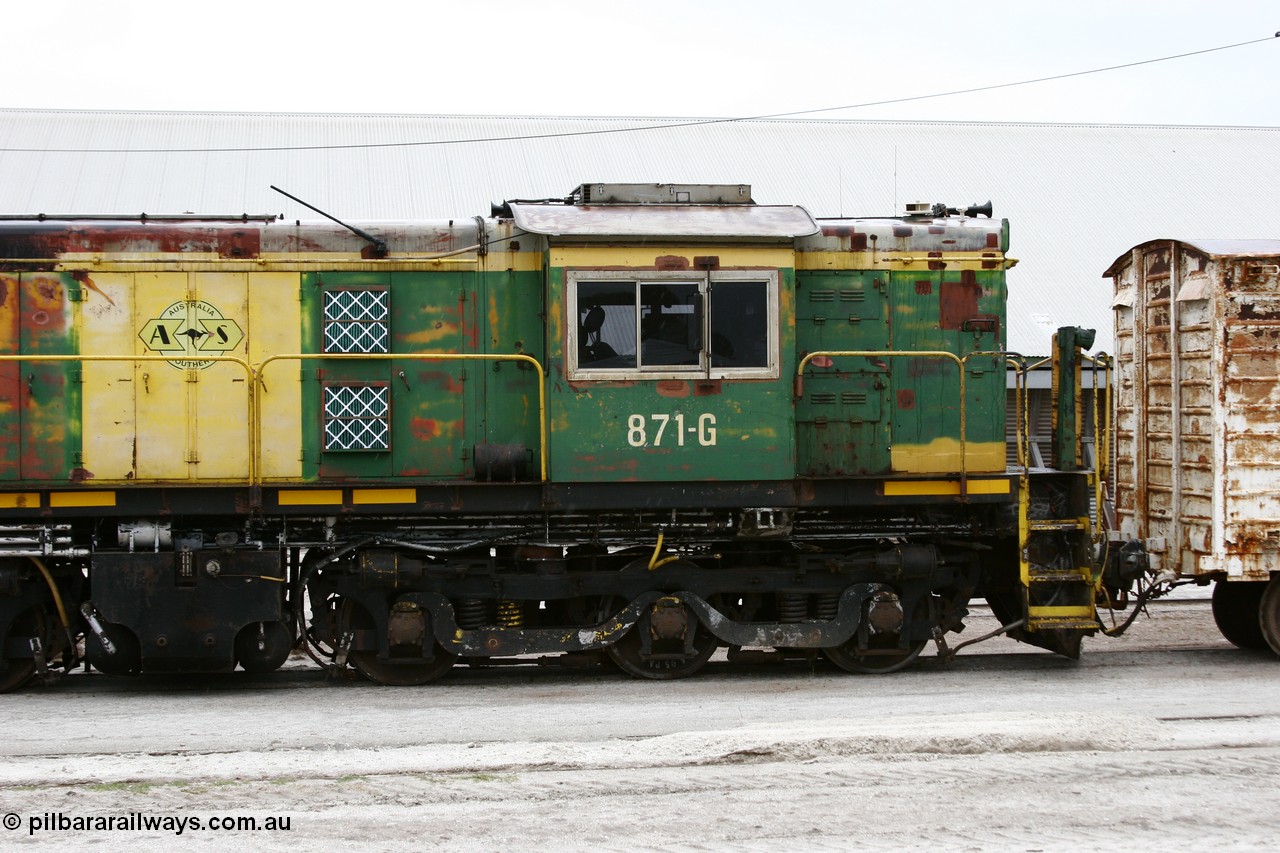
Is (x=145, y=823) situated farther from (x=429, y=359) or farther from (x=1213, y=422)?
(x=1213, y=422)

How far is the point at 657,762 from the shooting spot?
7414 mm

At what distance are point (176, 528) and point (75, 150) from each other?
17.0 metres

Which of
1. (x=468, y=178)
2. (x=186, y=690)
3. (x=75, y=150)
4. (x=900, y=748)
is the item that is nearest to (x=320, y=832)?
(x=900, y=748)

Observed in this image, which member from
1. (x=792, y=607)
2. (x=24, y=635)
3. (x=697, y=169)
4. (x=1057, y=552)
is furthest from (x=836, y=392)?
(x=697, y=169)

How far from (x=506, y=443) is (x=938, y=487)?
11.6ft

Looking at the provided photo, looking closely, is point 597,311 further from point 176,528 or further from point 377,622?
point 176,528

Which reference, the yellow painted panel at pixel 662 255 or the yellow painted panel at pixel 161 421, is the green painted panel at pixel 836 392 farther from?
the yellow painted panel at pixel 161 421

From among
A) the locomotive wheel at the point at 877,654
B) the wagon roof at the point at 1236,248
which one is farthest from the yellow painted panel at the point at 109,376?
the wagon roof at the point at 1236,248

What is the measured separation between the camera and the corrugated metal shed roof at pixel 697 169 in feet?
73.7

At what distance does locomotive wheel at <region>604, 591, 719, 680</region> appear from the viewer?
10.1 metres

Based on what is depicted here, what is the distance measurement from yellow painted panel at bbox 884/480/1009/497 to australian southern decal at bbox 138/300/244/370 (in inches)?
212

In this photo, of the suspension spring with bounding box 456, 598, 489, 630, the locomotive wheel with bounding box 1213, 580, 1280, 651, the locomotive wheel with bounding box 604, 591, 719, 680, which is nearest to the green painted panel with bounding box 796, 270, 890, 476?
the locomotive wheel with bounding box 604, 591, 719, 680

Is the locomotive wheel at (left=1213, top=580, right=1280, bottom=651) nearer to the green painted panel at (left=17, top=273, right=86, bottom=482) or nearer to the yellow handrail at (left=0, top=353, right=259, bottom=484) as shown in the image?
the yellow handrail at (left=0, top=353, right=259, bottom=484)

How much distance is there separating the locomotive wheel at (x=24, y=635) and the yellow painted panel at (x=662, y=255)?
4889 mm
